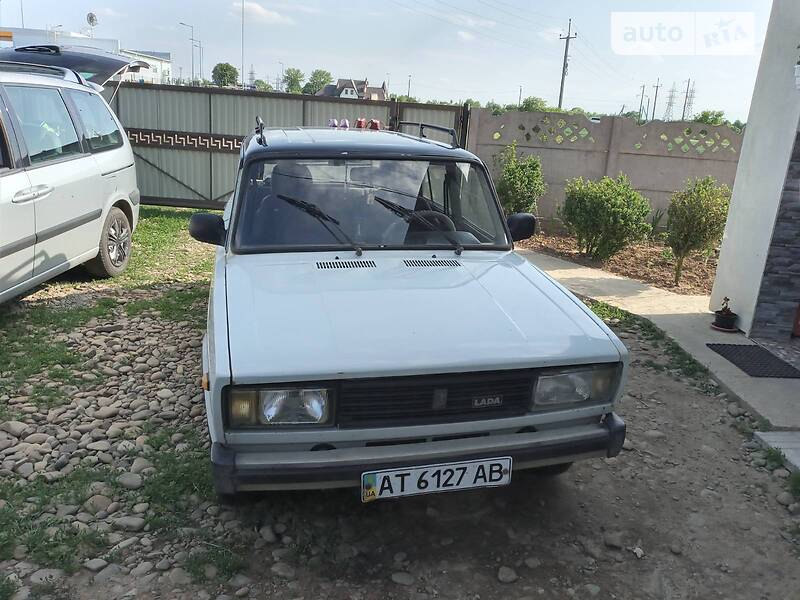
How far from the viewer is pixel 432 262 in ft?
11.5

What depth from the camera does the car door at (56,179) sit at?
200 inches

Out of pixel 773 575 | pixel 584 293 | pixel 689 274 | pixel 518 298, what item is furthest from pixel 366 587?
pixel 689 274

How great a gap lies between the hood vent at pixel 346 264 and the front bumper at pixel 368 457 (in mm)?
1076

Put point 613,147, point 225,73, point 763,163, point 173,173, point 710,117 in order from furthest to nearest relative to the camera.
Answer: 1. point 225,73
2. point 710,117
3. point 173,173
4. point 613,147
5. point 763,163

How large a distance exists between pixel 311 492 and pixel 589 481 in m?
1.53

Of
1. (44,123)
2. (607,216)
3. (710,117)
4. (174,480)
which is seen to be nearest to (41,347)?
(44,123)

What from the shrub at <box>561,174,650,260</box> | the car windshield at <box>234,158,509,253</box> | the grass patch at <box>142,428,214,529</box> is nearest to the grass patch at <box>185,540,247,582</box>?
the grass patch at <box>142,428,214,529</box>

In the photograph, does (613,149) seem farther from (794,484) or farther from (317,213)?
(317,213)

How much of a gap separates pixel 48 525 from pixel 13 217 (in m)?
2.71

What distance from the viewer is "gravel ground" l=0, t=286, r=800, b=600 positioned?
270 cm

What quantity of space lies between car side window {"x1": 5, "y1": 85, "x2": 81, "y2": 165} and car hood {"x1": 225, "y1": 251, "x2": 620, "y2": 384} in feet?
9.34

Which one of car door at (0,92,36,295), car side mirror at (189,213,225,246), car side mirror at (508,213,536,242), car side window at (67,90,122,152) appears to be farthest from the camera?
car side window at (67,90,122,152)

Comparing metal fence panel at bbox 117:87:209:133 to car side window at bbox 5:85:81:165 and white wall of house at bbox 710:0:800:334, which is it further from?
white wall of house at bbox 710:0:800:334

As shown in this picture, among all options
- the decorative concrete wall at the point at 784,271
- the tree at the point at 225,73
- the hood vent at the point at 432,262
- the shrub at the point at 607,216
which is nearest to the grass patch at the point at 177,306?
the hood vent at the point at 432,262
